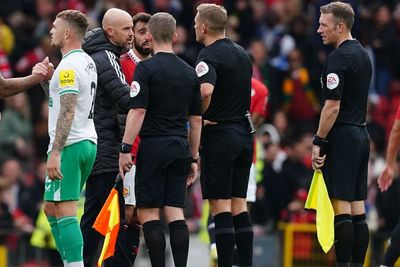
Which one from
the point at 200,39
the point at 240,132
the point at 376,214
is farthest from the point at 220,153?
the point at 376,214

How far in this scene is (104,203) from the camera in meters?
12.2

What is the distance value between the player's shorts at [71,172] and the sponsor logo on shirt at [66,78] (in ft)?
1.85

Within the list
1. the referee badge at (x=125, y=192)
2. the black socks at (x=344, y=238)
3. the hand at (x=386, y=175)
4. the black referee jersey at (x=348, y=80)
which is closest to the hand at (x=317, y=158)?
the black referee jersey at (x=348, y=80)

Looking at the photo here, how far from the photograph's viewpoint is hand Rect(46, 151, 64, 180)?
11.0 m

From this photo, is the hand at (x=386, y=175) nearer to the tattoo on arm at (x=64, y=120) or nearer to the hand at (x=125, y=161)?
the hand at (x=125, y=161)

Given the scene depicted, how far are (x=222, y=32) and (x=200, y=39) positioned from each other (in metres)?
0.24

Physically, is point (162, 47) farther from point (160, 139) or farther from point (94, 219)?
point (94, 219)

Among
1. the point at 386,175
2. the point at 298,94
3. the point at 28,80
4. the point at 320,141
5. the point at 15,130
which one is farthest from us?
the point at 298,94

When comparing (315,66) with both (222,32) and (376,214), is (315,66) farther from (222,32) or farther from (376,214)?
(222,32)

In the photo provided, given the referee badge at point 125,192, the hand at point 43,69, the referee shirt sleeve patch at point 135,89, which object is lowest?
the referee badge at point 125,192

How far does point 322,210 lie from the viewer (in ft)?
40.4

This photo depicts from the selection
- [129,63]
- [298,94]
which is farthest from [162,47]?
[298,94]

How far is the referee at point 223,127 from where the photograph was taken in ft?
40.1

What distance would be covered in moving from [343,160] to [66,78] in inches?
114
